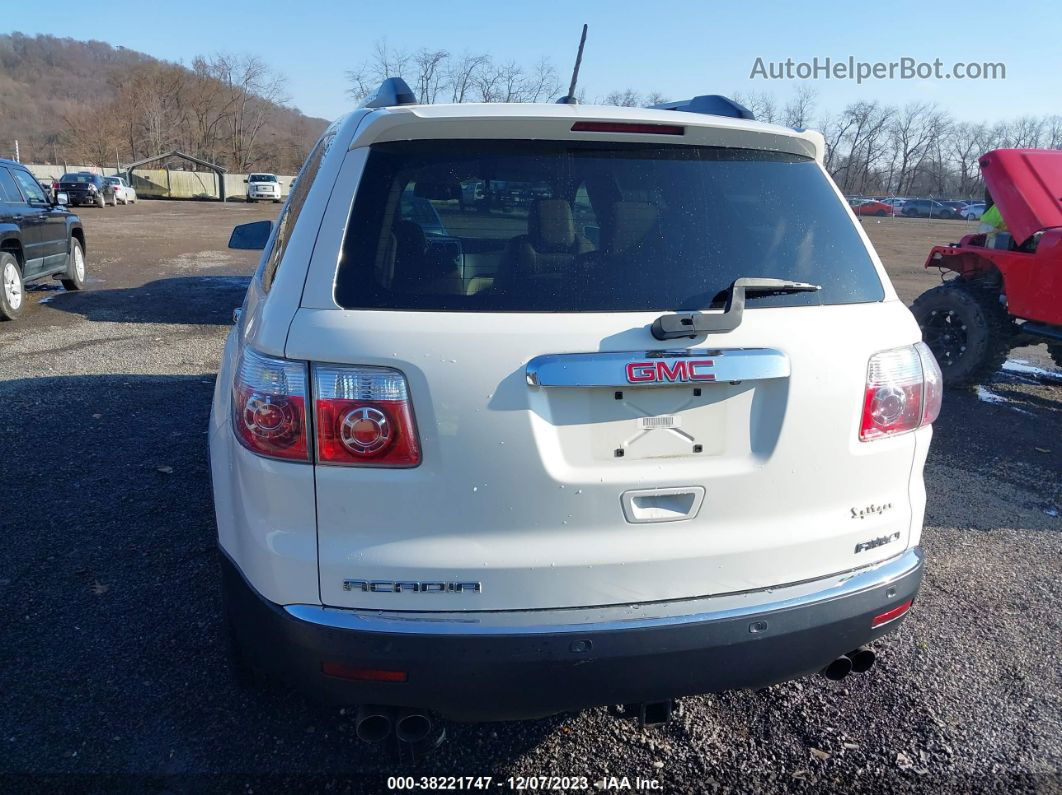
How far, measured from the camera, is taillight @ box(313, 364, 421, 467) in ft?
6.15

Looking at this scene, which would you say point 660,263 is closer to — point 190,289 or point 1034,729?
point 1034,729

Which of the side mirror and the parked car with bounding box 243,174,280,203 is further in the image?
the parked car with bounding box 243,174,280,203

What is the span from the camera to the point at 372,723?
207 centimetres

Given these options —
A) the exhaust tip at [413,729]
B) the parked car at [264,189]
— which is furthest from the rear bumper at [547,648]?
the parked car at [264,189]

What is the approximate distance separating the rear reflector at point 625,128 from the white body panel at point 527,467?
0.05 m

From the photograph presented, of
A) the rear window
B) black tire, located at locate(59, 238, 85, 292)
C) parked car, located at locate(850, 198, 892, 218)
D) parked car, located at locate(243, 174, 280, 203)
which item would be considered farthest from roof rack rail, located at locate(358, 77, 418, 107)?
parked car, located at locate(850, 198, 892, 218)

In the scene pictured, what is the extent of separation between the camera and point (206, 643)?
3.01 m

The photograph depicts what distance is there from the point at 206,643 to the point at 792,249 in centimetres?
258

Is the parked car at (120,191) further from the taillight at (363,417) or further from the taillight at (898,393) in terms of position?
the taillight at (898,393)

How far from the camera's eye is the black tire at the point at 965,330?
6.85 metres

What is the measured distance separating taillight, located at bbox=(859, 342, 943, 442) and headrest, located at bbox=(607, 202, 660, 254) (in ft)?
2.44

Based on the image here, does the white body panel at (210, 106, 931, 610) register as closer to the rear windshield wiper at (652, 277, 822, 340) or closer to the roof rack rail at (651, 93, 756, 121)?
the rear windshield wiper at (652, 277, 822, 340)

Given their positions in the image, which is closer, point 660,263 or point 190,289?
point 660,263

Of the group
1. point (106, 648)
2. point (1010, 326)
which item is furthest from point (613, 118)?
point (1010, 326)
